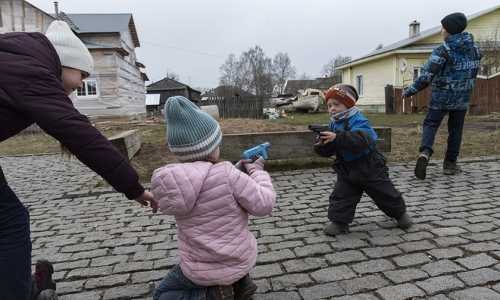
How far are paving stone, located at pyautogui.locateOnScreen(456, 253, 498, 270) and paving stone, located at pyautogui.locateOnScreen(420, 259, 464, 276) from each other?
0.07 metres

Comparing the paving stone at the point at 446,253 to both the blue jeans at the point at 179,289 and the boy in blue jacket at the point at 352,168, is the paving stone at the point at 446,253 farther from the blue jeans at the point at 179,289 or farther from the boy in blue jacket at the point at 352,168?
the blue jeans at the point at 179,289

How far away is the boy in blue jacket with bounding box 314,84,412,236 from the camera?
Result: 11.4 feet

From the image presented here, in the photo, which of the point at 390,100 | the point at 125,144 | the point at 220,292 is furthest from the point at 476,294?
the point at 390,100

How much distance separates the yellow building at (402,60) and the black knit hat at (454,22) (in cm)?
1878

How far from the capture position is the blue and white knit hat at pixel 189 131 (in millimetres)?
2143

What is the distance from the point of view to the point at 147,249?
3557 mm

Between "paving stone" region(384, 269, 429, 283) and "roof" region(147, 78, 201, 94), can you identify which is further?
"roof" region(147, 78, 201, 94)

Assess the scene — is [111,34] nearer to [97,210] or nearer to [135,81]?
[135,81]

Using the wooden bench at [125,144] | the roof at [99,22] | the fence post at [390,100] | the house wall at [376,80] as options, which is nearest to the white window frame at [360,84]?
the house wall at [376,80]

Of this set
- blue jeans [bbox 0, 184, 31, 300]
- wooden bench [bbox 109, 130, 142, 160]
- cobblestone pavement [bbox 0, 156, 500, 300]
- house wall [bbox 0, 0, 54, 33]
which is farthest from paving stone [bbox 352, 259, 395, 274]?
house wall [bbox 0, 0, 54, 33]

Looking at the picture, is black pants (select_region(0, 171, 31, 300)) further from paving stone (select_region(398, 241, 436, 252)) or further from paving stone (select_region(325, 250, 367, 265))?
paving stone (select_region(398, 241, 436, 252))

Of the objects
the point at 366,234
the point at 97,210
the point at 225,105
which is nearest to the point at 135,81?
the point at 225,105

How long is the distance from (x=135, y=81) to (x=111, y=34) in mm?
4796

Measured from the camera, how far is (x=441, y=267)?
9.53 ft
